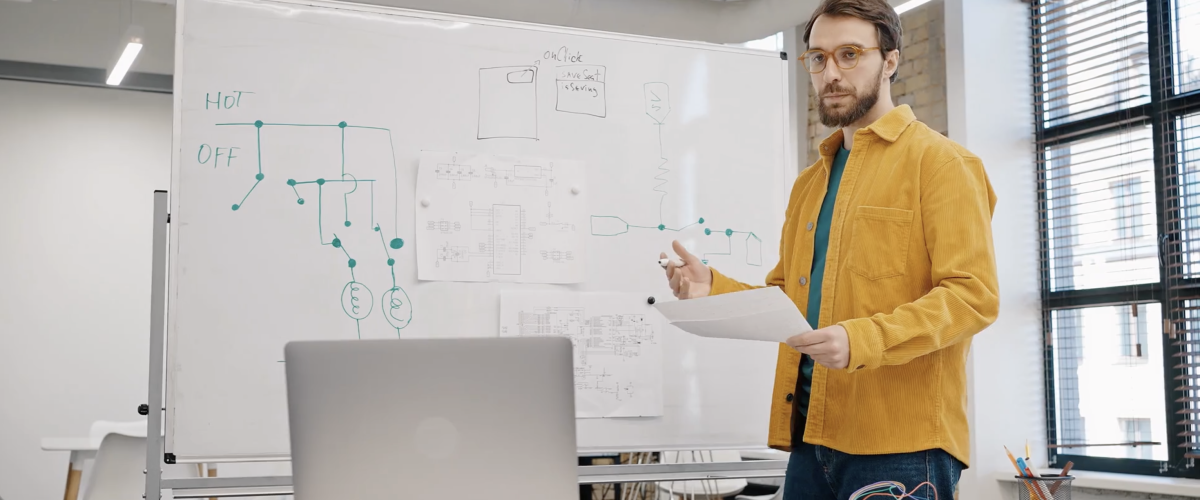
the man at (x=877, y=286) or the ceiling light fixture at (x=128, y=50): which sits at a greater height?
the ceiling light fixture at (x=128, y=50)

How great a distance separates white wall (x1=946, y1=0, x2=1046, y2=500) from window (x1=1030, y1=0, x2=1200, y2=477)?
0.08m

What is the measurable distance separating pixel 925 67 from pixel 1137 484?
2.23 metres

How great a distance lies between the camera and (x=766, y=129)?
295 centimetres

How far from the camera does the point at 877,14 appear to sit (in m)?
1.84

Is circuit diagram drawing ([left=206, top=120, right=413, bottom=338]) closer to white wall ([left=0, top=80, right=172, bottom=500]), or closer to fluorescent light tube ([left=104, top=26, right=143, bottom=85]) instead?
fluorescent light tube ([left=104, top=26, right=143, bottom=85])

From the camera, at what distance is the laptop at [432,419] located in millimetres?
1287

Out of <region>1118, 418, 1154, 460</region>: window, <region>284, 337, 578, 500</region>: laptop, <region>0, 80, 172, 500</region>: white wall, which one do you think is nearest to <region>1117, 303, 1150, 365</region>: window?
<region>1118, 418, 1154, 460</region>: window

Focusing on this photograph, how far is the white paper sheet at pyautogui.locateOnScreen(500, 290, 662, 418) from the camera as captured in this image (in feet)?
8.41

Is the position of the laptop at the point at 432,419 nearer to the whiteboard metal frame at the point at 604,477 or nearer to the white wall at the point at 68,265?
the whiteboard metal frame at the point at 604,477

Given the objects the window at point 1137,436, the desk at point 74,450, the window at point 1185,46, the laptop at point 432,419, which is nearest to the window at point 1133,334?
the window at point 1137,436

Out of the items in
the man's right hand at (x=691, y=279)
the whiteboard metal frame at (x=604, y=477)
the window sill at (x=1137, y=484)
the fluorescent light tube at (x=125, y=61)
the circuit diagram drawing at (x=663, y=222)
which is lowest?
the window sill at (x=1137, y=484)

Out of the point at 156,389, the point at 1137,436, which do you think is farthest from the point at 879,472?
the point at 1137,436

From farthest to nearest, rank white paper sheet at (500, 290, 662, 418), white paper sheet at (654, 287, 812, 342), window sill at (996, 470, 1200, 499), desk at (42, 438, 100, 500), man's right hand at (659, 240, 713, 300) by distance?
1. desk at (42, 438, 100, 500)
2. window sill at (996, 470, 1200, 499)
3. white paper sheet at (500, 290, 662, 418)
4. man's right hand at (659, 240, 713, 300)
5. white paper sheet at (654, 287, 812, 342)

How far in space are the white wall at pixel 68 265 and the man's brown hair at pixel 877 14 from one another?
19.0 feet
